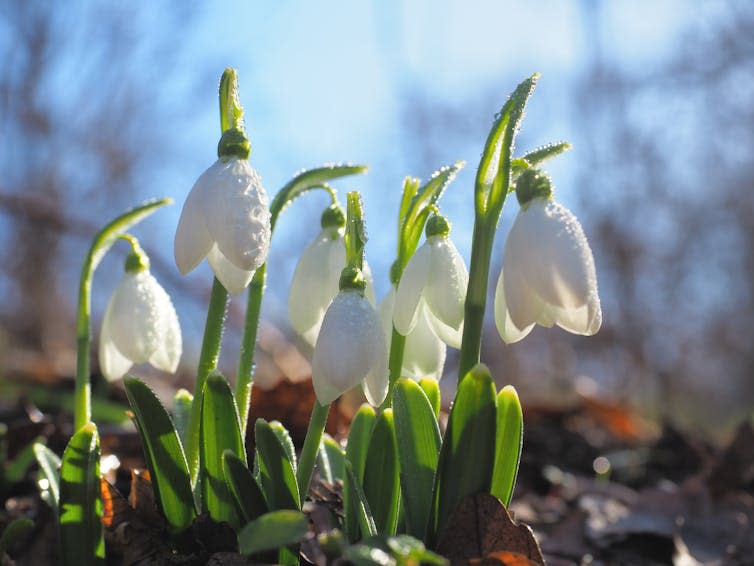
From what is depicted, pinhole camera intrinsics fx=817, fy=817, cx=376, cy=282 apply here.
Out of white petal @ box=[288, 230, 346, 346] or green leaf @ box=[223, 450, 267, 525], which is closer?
green leaf @ box=[223, 450, 267, 525]

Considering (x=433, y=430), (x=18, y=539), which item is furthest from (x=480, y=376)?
(x=18, y=539)

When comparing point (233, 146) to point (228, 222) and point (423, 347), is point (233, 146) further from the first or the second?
point (423, 347)

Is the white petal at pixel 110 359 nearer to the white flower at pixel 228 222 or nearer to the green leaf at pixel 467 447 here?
the white flower at pixel 228 222

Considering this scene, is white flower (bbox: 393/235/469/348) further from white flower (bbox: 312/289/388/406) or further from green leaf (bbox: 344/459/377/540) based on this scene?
green leaf (bbox: 344/459/377/540)

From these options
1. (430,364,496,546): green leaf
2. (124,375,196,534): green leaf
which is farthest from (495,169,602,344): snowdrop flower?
(124,375,196,534): green leaf

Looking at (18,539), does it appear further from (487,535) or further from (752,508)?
(752,508)
